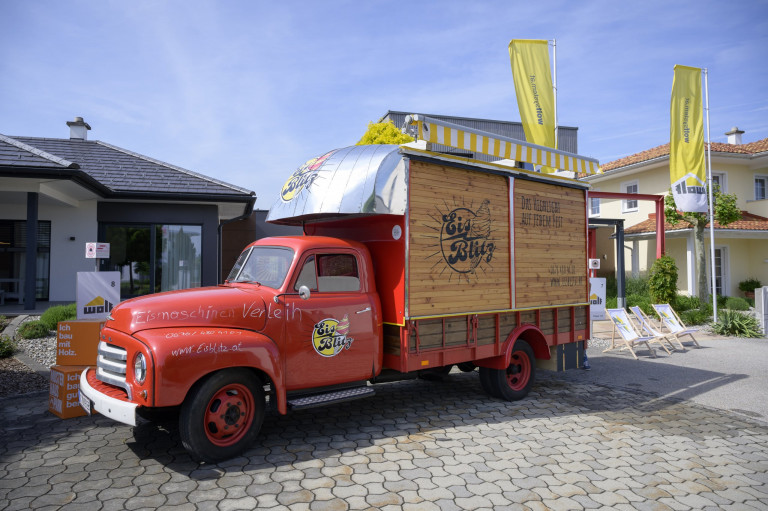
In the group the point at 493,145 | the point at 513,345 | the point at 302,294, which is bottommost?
the point at 513,345

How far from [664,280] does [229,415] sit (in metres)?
15.5

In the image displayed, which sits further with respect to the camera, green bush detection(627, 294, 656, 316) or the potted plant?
the potted plant

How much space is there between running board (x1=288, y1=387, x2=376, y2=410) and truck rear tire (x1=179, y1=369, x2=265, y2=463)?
1.06ft

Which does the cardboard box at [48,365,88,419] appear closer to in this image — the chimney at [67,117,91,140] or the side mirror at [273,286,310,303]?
the side mirror at [273,286,310,303]

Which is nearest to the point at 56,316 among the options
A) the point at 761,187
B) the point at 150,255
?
the point at 150,255

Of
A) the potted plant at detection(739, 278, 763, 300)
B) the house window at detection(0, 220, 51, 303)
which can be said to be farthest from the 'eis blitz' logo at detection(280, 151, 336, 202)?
the potted plant at detection(739, 278, 763, 300)

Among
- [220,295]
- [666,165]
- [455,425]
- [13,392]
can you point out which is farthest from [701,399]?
[666,165]

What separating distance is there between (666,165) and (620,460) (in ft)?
63.3

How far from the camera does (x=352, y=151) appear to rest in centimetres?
575

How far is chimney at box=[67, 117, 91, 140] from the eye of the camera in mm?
17344

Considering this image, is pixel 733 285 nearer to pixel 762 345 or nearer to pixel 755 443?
pixel 762 345

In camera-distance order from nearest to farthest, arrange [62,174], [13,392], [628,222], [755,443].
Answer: [755,443], [13,392], [62,174], [628,222]

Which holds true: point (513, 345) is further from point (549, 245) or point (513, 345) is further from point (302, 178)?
point (302, 178)

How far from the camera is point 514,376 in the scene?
669cm
